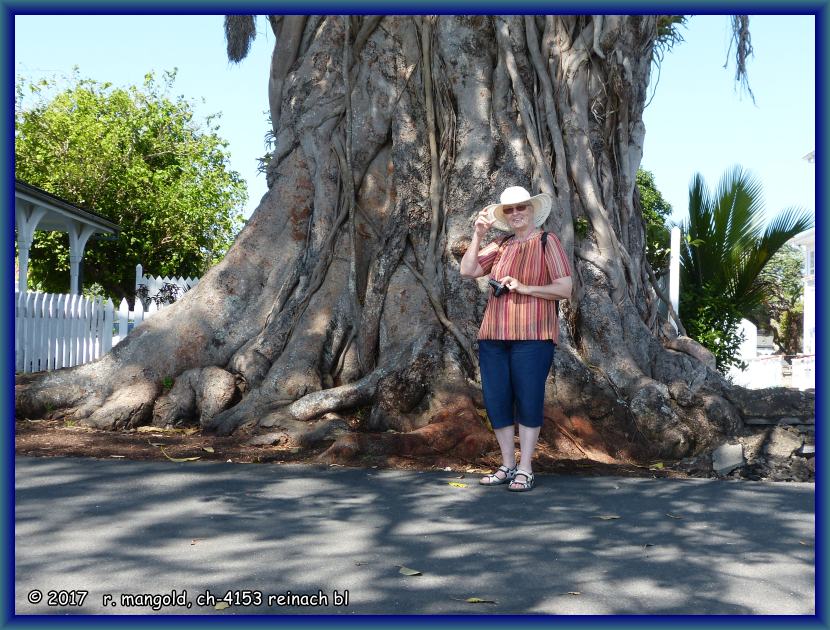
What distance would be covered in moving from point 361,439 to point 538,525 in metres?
2.11

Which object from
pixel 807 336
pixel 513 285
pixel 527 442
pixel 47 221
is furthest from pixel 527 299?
pixel 807 336

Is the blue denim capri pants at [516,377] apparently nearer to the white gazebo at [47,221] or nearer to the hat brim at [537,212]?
the hat brim at [537,212]

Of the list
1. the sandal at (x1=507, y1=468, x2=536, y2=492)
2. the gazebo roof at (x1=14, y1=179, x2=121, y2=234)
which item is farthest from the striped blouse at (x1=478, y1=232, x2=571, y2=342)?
the gazebo roof at (x1=14, y1=179, x2=121, y2=234)

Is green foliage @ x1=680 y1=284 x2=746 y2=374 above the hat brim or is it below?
below

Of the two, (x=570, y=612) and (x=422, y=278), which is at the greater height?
(x=422, y=278)

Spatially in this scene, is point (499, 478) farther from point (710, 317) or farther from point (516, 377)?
point (710, 317)

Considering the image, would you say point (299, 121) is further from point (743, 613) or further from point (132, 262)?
point (132, 262)

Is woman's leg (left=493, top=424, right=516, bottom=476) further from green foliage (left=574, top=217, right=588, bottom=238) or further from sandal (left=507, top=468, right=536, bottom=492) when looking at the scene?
green foliage (left=574, top=217, right=588, bottom=238)

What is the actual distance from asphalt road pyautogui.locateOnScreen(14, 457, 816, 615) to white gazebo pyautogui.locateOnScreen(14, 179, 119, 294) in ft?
30.6

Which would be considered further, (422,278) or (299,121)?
(299,121)

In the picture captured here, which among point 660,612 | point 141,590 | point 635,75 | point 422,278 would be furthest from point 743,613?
point 635,75

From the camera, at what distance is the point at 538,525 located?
4.91 m

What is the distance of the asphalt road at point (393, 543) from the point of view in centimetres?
368

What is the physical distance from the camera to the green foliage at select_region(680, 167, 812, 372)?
1418 cm
